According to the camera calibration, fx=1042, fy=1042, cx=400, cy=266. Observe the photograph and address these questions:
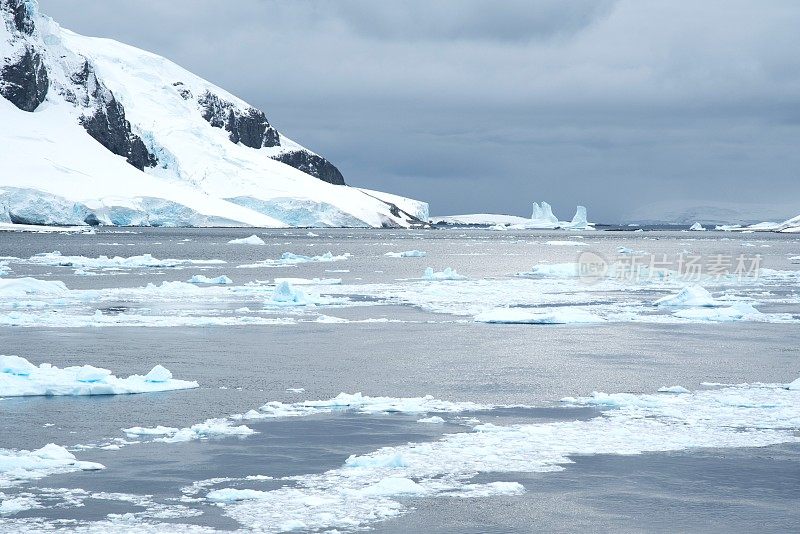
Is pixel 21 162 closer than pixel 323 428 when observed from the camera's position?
No

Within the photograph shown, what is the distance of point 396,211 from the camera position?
555 ft

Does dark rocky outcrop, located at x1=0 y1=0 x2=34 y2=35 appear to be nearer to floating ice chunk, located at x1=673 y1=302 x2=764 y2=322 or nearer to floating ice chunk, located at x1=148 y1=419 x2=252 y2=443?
floating ice chunk, located at x1=673 y1=302 x2=764 y2=322

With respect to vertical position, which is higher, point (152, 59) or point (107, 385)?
point (152, 59)

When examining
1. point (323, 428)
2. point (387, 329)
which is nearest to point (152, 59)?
point (387, 329)

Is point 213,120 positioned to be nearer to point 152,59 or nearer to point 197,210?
point 152,59

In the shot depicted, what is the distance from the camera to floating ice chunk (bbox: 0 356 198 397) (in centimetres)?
1402

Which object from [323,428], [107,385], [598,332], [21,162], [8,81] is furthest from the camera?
[8,81]

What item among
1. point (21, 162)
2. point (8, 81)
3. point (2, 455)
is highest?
point (8, 81)

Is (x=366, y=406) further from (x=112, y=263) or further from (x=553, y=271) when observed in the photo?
(x=112, y=263)

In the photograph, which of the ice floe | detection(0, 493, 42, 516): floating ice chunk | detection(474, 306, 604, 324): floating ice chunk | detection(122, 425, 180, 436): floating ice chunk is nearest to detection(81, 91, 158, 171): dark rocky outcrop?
the ice floe

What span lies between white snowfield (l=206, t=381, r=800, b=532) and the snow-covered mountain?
86489 mm

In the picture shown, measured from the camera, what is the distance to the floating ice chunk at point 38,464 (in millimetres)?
9773

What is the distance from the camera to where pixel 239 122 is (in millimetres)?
172750

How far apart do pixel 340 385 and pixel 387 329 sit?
7192mm
